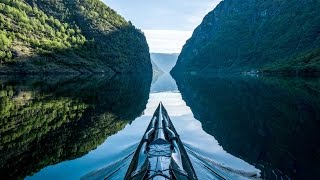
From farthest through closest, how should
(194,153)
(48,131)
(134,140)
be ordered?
(48,131) → (134,140) → (194,153)

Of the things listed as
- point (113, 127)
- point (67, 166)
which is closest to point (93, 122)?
point (113, 127)

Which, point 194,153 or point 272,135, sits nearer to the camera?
point 194,153

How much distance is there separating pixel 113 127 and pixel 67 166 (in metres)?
12.0

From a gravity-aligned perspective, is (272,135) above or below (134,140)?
above

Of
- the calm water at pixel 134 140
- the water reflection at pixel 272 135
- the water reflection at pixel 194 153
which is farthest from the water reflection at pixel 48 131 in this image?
the water reflection at pixel 272 135

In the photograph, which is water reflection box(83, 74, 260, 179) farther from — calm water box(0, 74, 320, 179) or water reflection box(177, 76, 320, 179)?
water reflection box(177, 76, 320, 179)

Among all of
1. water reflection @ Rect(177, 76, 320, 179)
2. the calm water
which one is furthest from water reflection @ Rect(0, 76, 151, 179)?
water reflection @ Rect(177, 76, 320, 179)

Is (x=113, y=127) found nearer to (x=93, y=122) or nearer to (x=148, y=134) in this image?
(x=93, y=122)

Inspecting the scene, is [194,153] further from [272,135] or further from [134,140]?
[272,135]

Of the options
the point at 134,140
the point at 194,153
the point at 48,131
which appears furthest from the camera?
the point at 48,131

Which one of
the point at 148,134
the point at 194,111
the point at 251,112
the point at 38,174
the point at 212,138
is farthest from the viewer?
the point at 194,111

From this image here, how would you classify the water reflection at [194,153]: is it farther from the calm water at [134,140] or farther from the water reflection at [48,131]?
the water reflection at [48,131]

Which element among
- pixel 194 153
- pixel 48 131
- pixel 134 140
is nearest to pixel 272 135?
pixel 194 153

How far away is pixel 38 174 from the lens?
15281 millimetres
